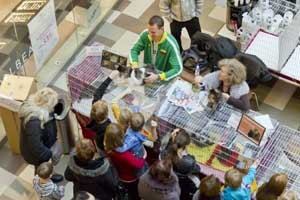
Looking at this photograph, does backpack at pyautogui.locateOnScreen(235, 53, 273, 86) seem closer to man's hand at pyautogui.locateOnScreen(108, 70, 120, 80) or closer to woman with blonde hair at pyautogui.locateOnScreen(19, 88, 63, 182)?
man's hand at pyautogui.locateOnScreen(108, 70, 120, 80)

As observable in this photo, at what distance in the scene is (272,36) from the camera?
307 inches

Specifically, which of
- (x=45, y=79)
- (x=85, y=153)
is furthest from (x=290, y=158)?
(x=45, y=79)

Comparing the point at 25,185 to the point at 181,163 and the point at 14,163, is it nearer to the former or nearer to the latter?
the point at 14,163

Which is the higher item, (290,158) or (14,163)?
(290,158)

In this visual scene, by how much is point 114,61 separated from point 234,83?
1.22m

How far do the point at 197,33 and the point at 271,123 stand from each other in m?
→ 1.67

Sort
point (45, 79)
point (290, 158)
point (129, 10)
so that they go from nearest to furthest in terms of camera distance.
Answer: point (290, 158) < point (45, 79) < point (129, 10)

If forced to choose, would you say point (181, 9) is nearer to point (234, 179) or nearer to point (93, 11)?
point (93, 11)

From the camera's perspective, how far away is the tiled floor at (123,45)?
7023mm

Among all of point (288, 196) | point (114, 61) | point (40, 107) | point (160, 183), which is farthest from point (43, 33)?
point (288, 196)

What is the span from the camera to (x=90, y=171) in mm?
5492

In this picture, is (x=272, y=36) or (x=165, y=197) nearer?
(x=165, y=197)

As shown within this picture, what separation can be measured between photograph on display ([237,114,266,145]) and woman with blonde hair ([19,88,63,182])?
178cm

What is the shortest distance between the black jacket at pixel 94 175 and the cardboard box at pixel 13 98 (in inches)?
54.9
